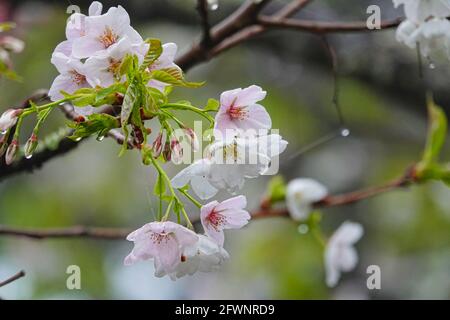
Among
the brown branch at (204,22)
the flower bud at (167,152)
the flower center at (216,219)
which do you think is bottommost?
the flower center at (216,219)

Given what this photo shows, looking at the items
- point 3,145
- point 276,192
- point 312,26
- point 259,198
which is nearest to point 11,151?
point 3,145

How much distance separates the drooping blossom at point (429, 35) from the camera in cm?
73

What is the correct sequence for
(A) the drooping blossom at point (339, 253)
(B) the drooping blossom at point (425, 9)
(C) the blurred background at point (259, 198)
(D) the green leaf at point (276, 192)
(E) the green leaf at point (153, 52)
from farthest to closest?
1. (C) the blurred background at point (259, 198)
2. (A) the drooping blossom at point (339, 253)
3. (D) the green leaf at point (276, 192)
4. (B) the drooping blossom at point (425, 9)
5. (E) the green leaf at point (153, 52)

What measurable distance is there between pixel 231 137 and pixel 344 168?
1745 millimetres

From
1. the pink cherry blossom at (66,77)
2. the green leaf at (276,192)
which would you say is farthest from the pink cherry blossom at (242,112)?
the green leaf at (276,192)

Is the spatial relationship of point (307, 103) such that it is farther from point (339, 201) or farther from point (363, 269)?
point (339, 201)

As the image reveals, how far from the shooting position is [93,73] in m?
0.54

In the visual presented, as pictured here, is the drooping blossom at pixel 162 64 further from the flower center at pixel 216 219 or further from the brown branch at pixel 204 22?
the brown branch at pixel 204 22

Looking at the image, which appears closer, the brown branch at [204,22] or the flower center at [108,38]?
the flower center at [108,38]

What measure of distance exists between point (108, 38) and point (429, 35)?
35cm

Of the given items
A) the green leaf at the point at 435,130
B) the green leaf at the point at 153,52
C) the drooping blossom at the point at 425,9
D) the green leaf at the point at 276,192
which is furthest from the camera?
the green leaf at the point at 276,192

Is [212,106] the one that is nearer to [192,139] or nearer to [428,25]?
[192,139]

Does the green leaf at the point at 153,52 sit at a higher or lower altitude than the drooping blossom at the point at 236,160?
higher

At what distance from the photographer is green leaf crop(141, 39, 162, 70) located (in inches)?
20.9
